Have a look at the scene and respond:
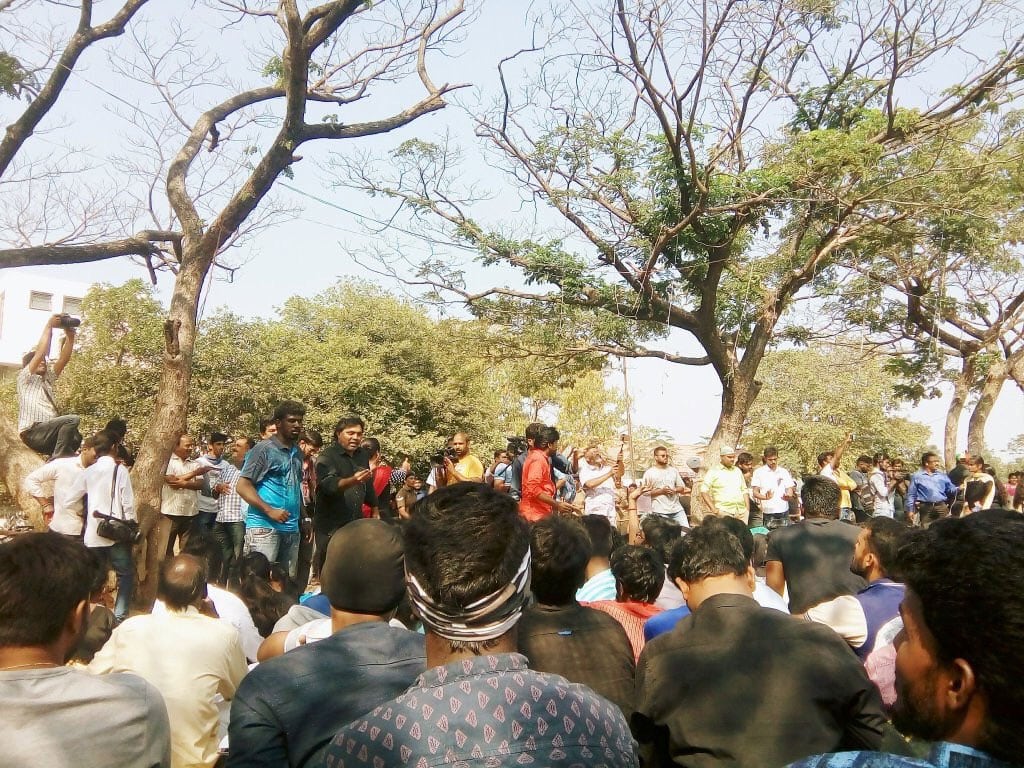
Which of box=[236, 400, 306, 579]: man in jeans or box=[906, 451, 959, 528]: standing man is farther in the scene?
box=[906, 451, 959, 528]: standing man

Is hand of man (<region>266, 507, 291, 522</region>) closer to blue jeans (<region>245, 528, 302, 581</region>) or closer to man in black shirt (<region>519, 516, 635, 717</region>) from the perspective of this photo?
blue jeans (<region>245, 528, 302, 581</region>)

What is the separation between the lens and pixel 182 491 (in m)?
8.54

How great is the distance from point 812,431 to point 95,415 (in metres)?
24.2

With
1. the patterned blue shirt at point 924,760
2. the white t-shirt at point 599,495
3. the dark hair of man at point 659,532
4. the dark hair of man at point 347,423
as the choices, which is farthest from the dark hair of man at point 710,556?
the white t-shirt at point 599,495

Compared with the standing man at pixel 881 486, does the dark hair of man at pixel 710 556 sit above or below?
below

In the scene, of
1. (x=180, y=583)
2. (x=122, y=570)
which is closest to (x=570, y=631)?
(x=180, y=583)

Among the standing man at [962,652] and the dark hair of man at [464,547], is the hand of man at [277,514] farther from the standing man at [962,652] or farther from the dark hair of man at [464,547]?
the standing man at [962,652]

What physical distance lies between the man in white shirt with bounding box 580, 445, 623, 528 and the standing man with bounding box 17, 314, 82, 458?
5.79 meters

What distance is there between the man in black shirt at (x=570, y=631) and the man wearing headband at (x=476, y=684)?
138 cm

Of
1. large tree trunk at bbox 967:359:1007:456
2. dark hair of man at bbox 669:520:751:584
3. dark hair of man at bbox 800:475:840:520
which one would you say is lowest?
dark hair of man at bbox 669:520:751:584

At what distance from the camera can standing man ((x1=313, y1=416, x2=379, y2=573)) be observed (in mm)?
6594

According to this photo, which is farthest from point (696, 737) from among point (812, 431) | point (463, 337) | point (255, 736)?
point (812, 431)

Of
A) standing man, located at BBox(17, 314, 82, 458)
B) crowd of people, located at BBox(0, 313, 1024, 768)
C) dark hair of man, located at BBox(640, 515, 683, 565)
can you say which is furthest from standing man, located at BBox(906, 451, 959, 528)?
standing man, located at BBox(17, 314, 82, 458)

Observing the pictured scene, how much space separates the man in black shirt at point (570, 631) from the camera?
3.04 m
